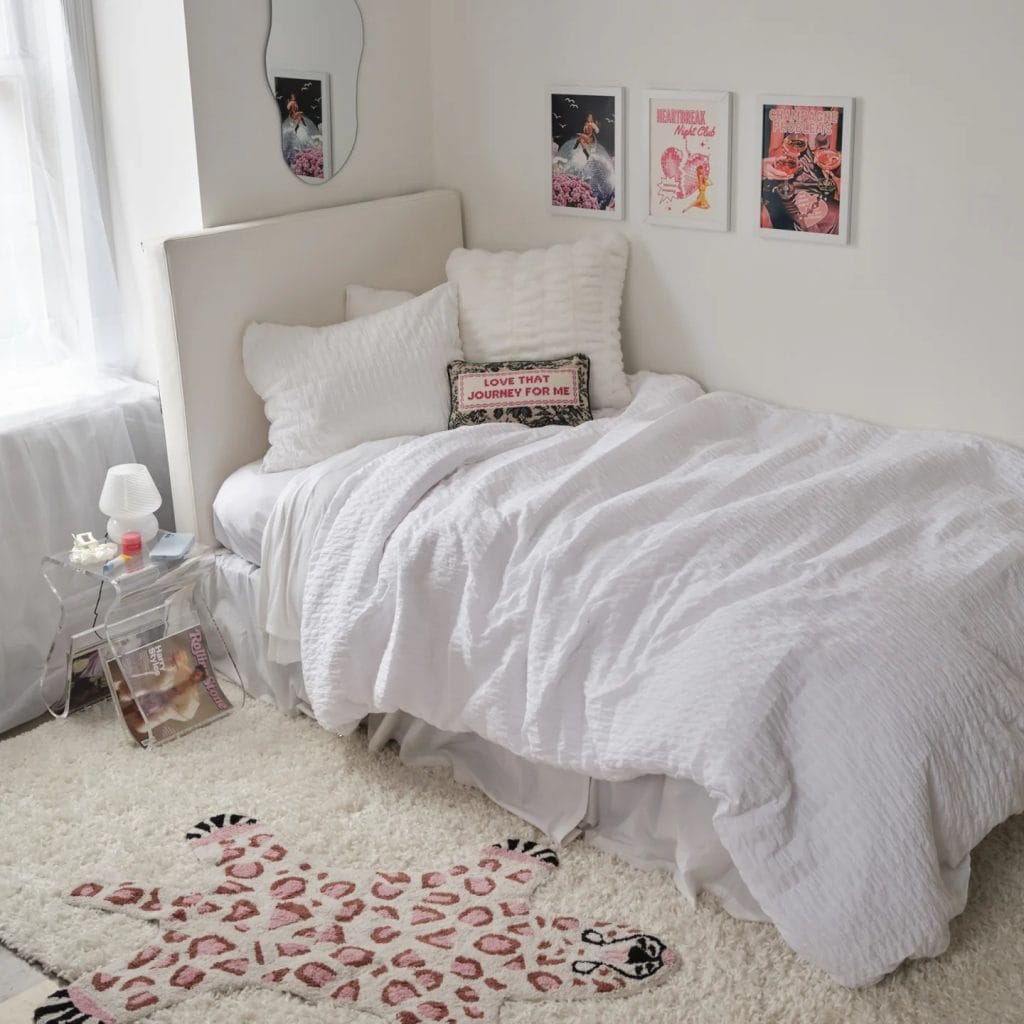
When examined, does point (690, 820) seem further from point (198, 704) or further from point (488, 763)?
point (198, 704)

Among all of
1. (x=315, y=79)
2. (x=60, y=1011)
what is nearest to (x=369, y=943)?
(x=60, y=1011)

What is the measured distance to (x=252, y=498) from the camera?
2990 mm

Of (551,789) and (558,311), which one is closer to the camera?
(551,789)

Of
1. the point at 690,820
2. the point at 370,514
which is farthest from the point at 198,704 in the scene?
the point at 690,820

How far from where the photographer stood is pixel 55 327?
3.14 metres

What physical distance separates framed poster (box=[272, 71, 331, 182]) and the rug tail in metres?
2.02

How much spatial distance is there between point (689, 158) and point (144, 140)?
51.5 inches

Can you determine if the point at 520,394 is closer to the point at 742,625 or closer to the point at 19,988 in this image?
the point at 742,625

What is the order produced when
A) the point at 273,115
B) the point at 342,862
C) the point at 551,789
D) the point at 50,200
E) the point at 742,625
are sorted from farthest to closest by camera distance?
the point at 273,115 < the point at 50,200 < the point at 551,789 < the point at 342,862 < the point at 742,625

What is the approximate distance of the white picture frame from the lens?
3.18 m

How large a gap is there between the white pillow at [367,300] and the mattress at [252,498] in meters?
0.41

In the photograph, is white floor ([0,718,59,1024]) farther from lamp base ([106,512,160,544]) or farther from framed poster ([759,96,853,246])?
framed poster ([759,96,853,246])

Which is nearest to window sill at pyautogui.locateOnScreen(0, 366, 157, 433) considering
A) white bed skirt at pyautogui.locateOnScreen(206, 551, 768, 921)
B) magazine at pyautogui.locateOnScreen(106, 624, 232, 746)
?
white bed skirt at pyautogui.locateOnScreen(206, 551, 768, 921)

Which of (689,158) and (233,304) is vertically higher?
(689,158)
